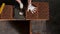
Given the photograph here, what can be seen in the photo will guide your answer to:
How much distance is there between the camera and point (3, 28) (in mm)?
2234

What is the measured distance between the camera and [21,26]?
2242 mm

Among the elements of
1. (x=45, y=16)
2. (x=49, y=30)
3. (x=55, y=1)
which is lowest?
(x=49, y=30)

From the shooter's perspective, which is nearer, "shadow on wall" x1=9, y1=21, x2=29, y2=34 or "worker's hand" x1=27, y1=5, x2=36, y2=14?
"worker's hand" x1=27, y1=5, x2=36, y2=14

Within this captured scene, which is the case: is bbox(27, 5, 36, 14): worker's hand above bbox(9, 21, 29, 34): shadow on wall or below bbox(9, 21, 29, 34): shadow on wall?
above

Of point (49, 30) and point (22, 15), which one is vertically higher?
point (22, 15)

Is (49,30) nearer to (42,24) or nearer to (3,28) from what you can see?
(42,24)

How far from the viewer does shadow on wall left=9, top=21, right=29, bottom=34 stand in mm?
2230

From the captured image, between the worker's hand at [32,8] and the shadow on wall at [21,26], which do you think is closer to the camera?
the worker's hand at [32,8]

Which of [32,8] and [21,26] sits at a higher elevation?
[32,8]

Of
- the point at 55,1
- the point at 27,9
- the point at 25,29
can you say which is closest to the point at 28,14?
the point at 27,9

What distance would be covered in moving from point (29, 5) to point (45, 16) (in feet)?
0.66

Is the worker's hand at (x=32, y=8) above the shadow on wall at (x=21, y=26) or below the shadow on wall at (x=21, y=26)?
above

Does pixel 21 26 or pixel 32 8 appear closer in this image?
pixel 32 8

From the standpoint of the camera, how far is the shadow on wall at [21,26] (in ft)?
7.32
